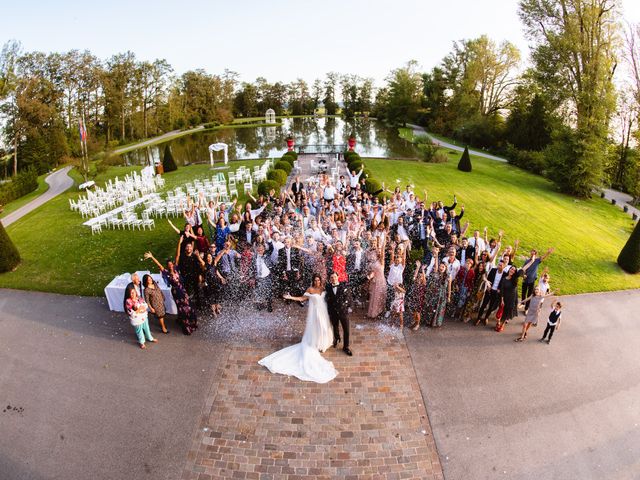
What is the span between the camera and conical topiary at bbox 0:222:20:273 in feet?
39.8

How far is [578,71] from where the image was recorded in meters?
27.6

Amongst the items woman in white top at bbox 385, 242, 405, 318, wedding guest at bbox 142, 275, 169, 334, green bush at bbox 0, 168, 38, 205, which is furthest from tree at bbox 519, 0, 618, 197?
green bush at bbox 0, 168, 38, 205

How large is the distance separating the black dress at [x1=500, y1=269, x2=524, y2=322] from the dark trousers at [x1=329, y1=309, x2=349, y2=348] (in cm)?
376

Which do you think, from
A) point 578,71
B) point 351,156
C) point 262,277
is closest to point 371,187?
point 351,156

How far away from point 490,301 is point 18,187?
96.8ft

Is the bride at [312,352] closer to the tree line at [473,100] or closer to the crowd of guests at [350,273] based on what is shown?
the crowd of guests at [350,273]

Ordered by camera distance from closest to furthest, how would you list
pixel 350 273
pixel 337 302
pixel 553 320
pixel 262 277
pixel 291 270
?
pixel 337 302, pixel 553 320, pixel 262 277, pixel 291 270, pixel 350 273

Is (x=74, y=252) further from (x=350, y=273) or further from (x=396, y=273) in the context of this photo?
(x=396, y=273)

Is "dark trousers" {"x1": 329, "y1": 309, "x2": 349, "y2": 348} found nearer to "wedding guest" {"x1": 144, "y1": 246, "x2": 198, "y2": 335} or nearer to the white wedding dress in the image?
the white wedding dress

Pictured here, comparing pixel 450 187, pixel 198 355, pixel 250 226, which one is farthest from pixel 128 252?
pixel 450 187

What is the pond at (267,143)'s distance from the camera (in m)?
38.4

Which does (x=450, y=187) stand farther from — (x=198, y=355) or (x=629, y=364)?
(x=198, y=355)

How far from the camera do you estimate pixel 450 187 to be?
888 inches

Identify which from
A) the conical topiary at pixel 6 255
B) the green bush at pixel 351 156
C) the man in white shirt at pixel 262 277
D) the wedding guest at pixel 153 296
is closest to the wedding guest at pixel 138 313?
the wedding guest at pixel 153 296
